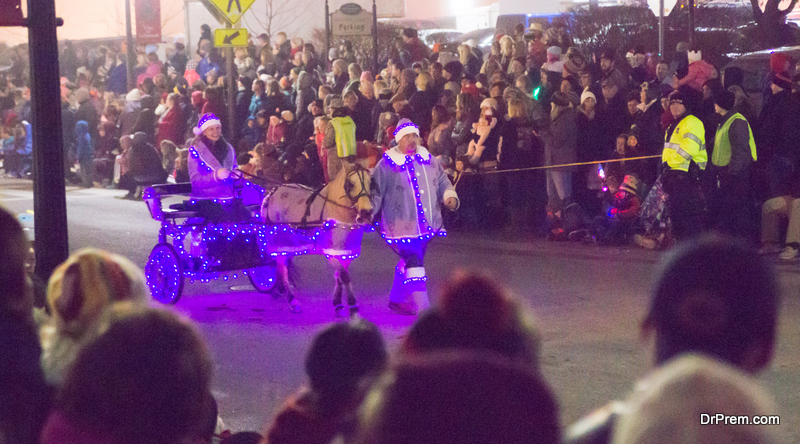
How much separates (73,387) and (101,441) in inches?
5.5

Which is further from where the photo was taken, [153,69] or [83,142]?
[153,69]

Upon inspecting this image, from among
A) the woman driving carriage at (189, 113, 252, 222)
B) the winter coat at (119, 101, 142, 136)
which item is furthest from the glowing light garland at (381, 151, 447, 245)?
the winter coat at (119, 101, 142, 136)

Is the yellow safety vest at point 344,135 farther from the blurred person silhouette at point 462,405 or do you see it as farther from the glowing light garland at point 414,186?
the blurred person silhouette at point 462,405

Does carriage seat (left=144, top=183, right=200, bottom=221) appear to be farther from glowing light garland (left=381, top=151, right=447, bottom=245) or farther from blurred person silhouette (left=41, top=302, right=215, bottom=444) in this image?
blurred person silhouette (left=41, top=302, right=215, bottom=444)

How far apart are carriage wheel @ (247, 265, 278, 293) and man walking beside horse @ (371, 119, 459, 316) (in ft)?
5.34

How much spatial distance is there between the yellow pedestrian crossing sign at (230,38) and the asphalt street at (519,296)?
286 cm

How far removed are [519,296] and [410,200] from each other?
5.26 feet

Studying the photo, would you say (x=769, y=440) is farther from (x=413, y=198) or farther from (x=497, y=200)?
(x=497, y=200)

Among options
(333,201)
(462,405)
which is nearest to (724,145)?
(333,201)

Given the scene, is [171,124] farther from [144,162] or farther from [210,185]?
[210,185]

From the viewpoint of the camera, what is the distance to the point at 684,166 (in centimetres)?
1123

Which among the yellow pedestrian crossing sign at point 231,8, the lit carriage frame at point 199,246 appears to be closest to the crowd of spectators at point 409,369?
the lit carriage frame at point 199,246

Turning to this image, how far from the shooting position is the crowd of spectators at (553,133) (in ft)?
37.2

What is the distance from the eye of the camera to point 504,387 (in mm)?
1569
